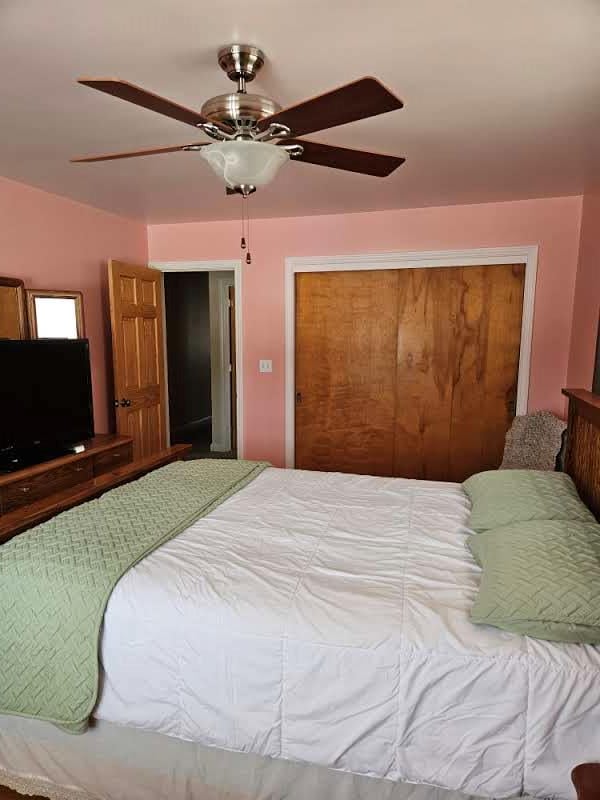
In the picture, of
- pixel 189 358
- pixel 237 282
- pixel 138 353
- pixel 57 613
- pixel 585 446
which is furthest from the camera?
pixel 189 358

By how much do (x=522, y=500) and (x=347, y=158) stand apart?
1389 mm

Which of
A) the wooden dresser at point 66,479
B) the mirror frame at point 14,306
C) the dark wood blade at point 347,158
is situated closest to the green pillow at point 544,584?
the dark wood blade at point 347,158

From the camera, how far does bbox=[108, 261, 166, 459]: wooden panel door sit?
3508 mm

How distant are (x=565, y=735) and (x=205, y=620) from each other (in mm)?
936

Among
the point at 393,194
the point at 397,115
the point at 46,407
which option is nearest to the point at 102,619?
the point at 46,407

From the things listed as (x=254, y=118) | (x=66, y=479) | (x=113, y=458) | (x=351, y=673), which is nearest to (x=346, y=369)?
(x=113, y=458)

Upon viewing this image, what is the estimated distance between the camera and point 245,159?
142cm

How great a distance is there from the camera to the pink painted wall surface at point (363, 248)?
10.9ft

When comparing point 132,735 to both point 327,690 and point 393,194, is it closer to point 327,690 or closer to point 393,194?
point 327,690

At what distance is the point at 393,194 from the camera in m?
3.13

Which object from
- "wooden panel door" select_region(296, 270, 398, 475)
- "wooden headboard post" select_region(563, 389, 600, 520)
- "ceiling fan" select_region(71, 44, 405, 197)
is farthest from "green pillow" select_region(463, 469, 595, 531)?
"wooden panel door" select_region(296, 270, 398, 475)

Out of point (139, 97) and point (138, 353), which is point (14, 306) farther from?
Answer: point (139, 97)

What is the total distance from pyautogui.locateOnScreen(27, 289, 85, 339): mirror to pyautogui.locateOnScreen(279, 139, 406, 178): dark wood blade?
2.09 m

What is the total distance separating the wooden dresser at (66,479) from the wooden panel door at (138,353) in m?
0.31
